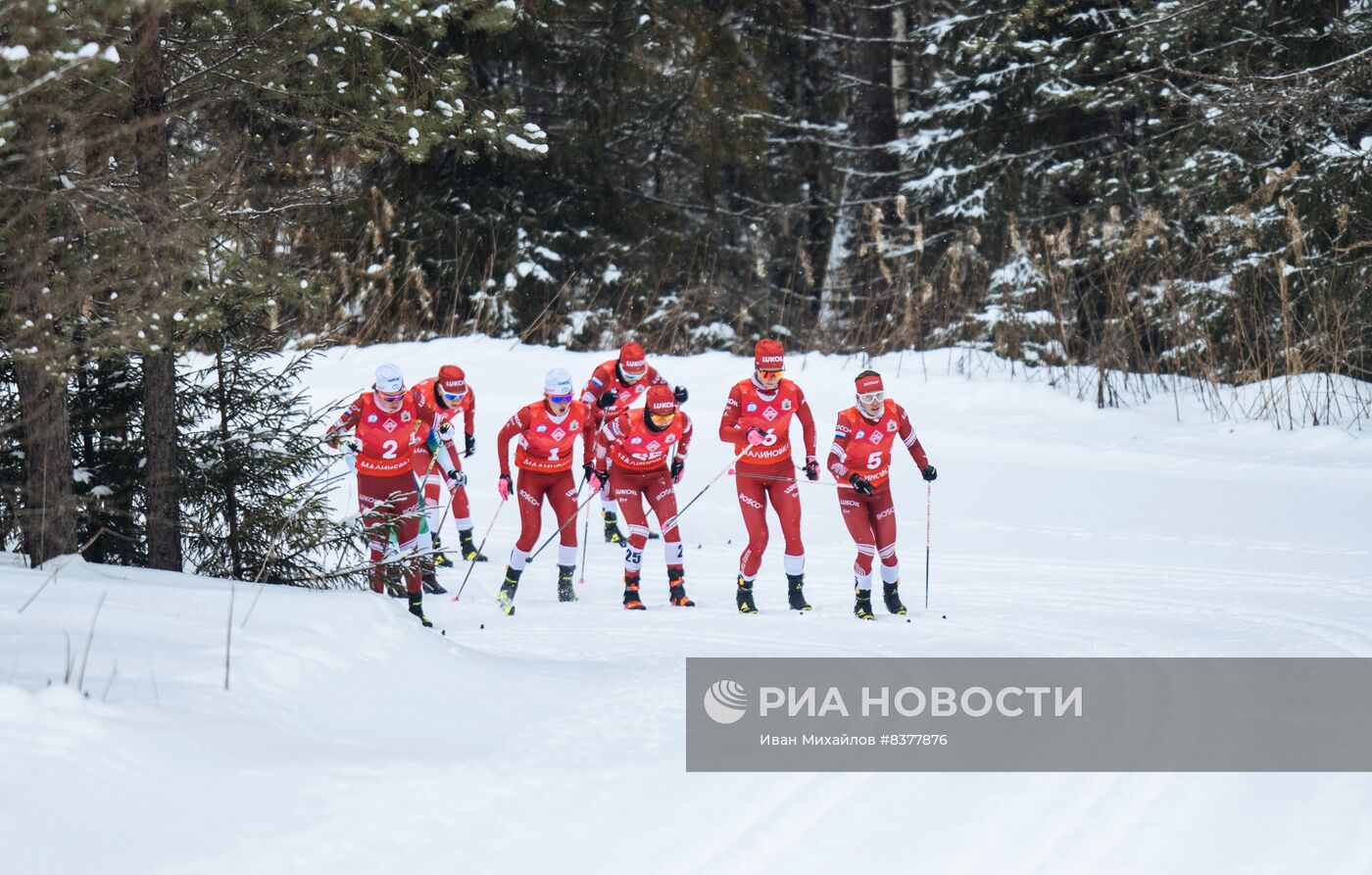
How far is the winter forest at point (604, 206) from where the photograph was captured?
8.26m

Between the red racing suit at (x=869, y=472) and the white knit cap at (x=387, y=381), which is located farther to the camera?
the white knit cap at (x=387, y=381)

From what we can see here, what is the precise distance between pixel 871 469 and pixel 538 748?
19.2 ft

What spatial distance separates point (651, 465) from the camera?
38.8 ft

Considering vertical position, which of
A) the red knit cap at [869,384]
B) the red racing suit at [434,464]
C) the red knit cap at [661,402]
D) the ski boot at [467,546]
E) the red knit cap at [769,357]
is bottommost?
the ski boot at [467,546]

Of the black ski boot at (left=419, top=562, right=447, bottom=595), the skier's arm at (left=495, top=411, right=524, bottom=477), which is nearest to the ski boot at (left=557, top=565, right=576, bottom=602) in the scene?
the skier's arm at (left=495, top=411, right=524, bottom=477)

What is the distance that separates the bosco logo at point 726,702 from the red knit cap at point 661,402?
5082 mm

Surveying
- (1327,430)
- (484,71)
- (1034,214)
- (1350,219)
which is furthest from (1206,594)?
(484,71)

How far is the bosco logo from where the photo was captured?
6.32 m

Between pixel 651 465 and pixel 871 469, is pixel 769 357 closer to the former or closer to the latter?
pixel 871 469

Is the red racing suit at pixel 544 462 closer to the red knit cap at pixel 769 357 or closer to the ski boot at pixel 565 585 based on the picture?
the ski boot at pixel 565 585

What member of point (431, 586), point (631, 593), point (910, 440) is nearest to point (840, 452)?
point (910, 440)

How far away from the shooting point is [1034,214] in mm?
23203

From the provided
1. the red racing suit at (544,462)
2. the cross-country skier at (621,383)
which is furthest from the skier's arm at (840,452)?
the red racing suit at (544,462)

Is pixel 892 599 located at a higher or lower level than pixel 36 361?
lower
